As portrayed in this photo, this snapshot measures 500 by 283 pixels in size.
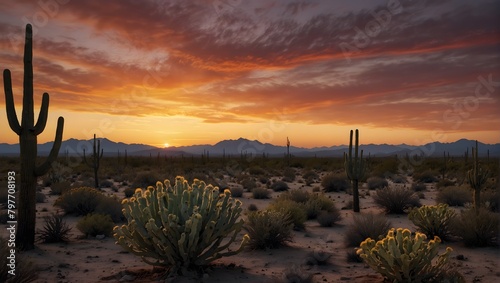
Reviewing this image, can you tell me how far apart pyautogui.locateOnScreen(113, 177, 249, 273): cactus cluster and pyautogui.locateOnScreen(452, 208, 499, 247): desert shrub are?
6111 millimetres

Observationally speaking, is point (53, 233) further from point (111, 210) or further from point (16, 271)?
point (16, 271)

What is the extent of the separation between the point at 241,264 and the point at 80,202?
8557 millimetres

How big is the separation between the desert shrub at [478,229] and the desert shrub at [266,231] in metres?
4.24

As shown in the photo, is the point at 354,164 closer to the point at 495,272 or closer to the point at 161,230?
the point at 495,272

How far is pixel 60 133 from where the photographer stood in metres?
10.0

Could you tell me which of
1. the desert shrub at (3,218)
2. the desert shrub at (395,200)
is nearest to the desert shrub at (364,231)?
the desert shrub at (395,200)

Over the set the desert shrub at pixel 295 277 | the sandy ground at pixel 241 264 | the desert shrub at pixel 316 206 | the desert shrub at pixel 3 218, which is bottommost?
the sandy ground at pixel 241 264

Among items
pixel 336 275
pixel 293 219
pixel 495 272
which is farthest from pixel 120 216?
→ pixel 495 272

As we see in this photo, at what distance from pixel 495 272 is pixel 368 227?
2891 millimetres

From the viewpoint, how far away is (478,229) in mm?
10156

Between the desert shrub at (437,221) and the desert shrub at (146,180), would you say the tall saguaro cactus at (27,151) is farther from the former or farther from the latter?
the desert shrub at (146,180)

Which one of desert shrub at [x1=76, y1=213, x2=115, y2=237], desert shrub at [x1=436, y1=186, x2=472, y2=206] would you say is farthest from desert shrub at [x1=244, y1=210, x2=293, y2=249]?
desert shrub at [x1=436, y1=186, x2=472, y2=206]

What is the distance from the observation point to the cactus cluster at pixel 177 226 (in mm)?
6844

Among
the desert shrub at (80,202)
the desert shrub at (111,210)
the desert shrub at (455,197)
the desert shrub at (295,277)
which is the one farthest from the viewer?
the desert shrub at (455,197)
